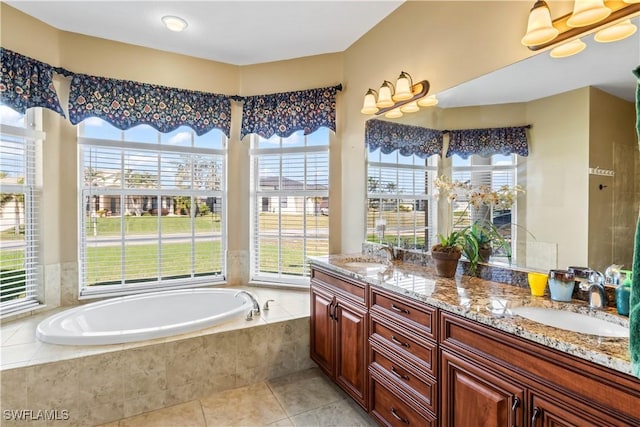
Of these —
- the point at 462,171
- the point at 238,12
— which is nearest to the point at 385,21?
the point at 238,12

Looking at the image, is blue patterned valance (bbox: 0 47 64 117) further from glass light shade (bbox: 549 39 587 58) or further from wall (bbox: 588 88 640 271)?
wall (bbox: 588 88 640 271)

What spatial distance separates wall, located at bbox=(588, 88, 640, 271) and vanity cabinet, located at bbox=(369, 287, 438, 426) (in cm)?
76

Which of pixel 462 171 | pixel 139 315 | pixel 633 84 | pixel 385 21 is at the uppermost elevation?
pixel 385 21

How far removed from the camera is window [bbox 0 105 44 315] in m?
2.49

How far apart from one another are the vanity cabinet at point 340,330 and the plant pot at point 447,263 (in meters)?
0.47

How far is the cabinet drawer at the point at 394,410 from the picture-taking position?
156 cm

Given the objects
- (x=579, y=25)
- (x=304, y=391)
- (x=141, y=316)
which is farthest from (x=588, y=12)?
(x=141, y=316)

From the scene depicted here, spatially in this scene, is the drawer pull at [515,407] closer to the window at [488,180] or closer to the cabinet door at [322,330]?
the window at [488,180]

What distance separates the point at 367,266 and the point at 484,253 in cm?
80

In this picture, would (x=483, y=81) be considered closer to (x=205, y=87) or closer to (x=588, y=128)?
(x=588, y=128)

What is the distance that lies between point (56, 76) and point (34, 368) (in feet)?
7.58

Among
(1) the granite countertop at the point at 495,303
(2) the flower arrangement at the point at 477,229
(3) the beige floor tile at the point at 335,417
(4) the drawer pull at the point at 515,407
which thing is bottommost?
(3) the beige floor tile at the point at 335,417

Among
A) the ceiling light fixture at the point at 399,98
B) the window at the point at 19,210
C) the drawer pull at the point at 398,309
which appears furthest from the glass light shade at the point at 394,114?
the window at the point at 19,210

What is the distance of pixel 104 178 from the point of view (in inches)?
119
